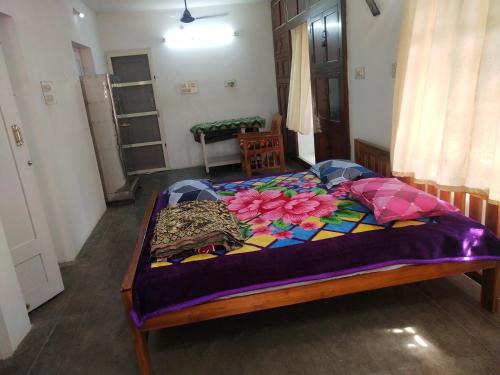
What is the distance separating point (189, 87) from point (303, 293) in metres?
4.99

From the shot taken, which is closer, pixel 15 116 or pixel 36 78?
pixel 15 116

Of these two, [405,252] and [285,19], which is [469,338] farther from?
[285,19]

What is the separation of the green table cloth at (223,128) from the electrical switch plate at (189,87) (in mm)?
658

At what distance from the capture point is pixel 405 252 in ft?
6.22

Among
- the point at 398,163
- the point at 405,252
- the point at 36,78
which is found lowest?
the point at 405,252

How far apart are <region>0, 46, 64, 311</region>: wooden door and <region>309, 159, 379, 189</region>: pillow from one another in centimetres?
212

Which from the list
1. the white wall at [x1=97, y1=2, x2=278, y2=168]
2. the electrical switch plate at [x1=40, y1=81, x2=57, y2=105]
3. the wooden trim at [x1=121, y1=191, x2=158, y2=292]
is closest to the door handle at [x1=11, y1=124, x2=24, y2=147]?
the electrical switch plate at [x1=40, y1=81, x2=57, y2=105]

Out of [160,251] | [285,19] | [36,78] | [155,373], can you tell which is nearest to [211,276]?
[160,251]

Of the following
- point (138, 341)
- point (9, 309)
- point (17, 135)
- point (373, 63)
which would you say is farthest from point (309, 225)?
point (17, 135)

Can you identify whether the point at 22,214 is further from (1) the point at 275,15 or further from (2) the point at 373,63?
(1) the point at 275,15

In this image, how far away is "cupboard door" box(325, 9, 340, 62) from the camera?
3.45 metres

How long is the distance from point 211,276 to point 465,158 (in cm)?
148

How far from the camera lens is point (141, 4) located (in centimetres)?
523

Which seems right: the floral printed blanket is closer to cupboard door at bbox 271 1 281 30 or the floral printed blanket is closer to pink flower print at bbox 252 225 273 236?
pink flower print at bbox 252 225 273 236
